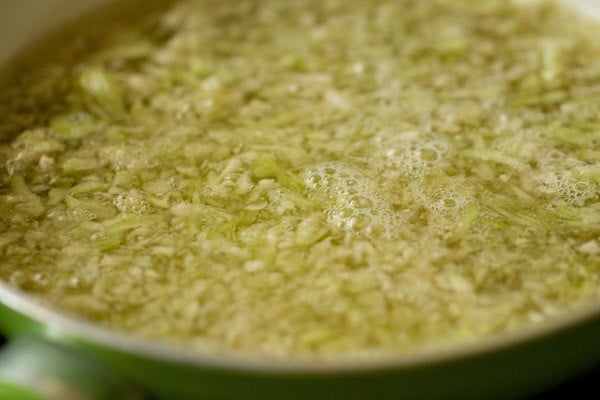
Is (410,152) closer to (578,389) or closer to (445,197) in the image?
(445,197)

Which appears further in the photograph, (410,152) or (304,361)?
(410,152)

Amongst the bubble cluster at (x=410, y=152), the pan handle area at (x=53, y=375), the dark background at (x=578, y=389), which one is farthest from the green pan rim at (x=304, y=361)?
the bubble cluster at (x=410, y=152)

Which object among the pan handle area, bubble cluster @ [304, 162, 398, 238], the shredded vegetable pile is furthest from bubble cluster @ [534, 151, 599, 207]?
the pan handle area

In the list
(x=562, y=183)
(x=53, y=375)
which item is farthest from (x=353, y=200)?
(x=53, y=375)

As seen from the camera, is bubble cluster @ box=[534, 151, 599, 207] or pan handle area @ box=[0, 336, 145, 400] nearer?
pan handle area @ box=[0, 336, 145, 400]

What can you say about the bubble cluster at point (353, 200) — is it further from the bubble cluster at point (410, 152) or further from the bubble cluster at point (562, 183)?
the bubble cluster at point (562, 183)

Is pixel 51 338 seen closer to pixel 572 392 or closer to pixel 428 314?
pixel 428 314

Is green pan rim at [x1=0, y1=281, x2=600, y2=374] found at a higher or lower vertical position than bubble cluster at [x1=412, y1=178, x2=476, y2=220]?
higher

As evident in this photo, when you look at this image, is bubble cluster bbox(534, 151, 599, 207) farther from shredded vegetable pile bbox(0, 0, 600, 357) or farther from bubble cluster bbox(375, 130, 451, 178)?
bubble cluster bbox(375, 130, 451, 178)
